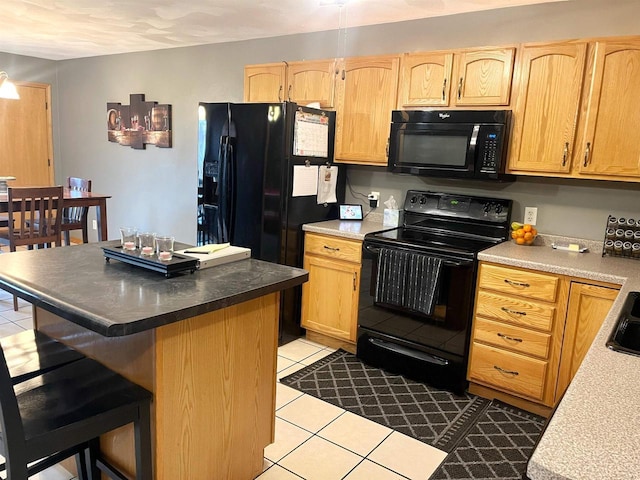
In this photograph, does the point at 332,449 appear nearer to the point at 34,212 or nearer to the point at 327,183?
the point at 327,183

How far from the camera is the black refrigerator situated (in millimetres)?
3322

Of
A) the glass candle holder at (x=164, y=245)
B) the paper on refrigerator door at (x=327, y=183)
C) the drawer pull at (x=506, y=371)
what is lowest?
the drawer pull at (x=506, y=371)

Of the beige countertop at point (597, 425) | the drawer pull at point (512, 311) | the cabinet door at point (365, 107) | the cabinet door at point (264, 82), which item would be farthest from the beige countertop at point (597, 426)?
the cabinet door at point (264, 82)

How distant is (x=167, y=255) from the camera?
1.83 m

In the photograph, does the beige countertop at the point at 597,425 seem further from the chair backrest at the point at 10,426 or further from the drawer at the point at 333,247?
the drawer at the point at 333,247

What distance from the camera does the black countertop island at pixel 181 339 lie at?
1.50m

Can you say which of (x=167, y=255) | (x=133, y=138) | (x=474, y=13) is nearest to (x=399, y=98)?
(x=474, y=13)

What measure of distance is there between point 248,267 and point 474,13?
2.40m

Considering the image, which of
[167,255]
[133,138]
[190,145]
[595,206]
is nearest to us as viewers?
[167,255]

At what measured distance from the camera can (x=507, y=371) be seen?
108 inches

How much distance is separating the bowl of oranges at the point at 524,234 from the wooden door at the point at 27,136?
575 cm

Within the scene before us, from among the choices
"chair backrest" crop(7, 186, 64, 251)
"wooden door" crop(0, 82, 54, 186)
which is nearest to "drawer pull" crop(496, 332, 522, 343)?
"chair backrest" crop(7, 186, 64, 251)

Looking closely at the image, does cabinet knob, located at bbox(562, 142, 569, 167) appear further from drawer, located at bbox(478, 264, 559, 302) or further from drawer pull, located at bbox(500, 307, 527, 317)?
drawer pull, located at bbox(500, 307, 527, 317)

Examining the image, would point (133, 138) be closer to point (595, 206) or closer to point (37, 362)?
point (37, 362)
